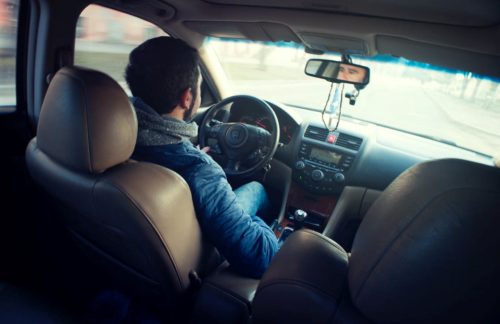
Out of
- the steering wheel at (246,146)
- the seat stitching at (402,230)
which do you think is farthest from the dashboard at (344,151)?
the seat stitching at (402,230)

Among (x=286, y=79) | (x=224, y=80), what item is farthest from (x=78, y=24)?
(x=286, y=79)

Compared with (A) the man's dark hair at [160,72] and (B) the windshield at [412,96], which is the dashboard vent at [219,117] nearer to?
(B) the windshield at [412,96]

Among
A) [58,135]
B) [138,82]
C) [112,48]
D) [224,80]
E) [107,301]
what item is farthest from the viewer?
[224,80]

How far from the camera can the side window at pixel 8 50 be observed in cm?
215

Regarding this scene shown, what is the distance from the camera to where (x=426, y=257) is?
771 millimetres

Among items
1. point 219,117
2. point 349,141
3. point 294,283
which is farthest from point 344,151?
point 294,283

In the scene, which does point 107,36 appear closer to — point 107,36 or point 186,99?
point 107,36

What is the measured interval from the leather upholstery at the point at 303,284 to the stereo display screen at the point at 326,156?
195 cm

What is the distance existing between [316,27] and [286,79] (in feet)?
11.0

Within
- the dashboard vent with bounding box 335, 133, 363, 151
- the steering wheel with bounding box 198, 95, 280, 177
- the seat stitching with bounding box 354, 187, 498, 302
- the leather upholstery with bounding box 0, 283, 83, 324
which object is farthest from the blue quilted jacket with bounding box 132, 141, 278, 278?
the dashboard vent with bounding box 335, 133, 363, 151

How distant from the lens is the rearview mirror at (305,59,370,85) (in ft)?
7.60

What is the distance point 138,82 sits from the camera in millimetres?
1698

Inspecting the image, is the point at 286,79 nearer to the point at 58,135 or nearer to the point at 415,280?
the point at 58,135

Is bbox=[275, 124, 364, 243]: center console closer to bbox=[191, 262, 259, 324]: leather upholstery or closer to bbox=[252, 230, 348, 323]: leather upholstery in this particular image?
bbox=[191, 262, 259, 324]: leather upholstery
